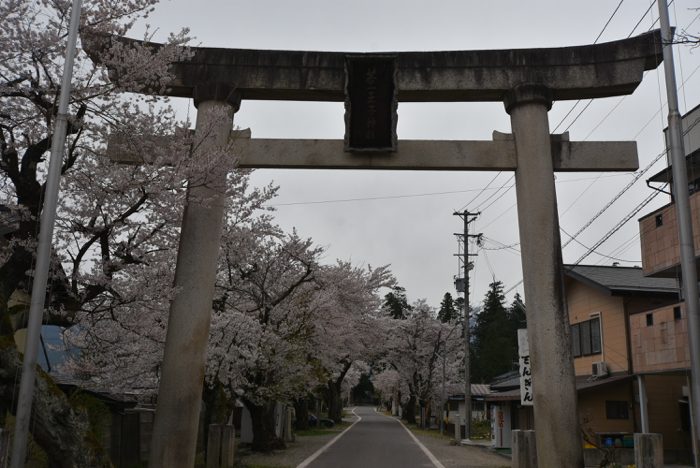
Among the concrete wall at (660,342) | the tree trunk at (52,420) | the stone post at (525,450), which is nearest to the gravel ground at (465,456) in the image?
the stone post at (525,450)

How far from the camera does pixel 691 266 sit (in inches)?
345

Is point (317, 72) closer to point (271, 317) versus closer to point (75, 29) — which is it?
point (75, 29)

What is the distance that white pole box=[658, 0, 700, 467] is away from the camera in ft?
28.1

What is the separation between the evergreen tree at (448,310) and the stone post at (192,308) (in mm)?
68774

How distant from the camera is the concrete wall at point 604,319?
21.2 metres

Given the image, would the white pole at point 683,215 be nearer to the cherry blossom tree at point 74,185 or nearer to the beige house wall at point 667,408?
the cherry blossom tree at point 74,185

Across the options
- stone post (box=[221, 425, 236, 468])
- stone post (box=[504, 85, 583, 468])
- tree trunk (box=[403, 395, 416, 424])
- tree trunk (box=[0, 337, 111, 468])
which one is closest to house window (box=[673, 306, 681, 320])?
stone post (box=[504, 85, 583, 468])

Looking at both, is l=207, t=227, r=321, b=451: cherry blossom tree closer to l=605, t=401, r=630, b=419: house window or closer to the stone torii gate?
the stone torii gate

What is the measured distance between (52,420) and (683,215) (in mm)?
8946

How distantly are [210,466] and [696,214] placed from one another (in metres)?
13.1

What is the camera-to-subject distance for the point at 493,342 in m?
72.4

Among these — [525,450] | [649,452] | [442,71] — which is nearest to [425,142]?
[442,71]

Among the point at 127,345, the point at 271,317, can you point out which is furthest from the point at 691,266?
the point at 271,317

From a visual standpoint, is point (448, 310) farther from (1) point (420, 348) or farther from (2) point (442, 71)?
(2) point (442, 71)
